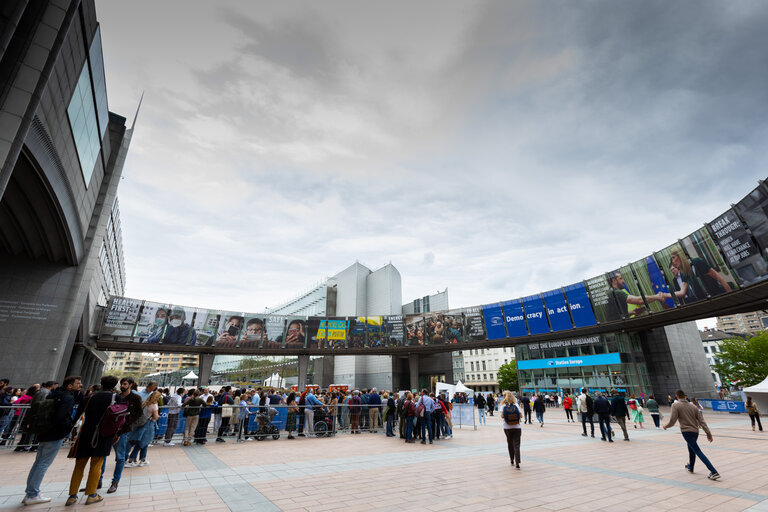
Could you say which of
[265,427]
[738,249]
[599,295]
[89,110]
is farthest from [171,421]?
[599,295]

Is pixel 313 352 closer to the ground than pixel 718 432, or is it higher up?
higher up

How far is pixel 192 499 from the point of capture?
5.72 m

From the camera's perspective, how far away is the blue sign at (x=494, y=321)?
152 ft

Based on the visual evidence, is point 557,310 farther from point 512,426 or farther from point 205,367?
point 205,367

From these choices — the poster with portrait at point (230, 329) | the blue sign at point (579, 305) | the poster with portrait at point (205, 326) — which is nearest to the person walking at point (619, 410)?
the blue sign at point (579, 305)

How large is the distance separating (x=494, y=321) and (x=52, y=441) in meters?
46.1

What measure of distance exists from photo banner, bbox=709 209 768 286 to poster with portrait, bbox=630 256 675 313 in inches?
284

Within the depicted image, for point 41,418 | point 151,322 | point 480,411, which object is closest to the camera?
point 41,418

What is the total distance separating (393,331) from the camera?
52719mm

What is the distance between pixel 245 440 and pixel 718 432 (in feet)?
64.9

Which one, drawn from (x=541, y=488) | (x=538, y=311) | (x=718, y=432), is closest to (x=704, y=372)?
(x=538, y=311)

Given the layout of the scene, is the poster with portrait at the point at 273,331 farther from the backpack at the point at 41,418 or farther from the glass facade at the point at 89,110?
the backpack at the point at 41,418

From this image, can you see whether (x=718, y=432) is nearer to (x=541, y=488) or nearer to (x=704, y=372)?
(x=541, y=488)

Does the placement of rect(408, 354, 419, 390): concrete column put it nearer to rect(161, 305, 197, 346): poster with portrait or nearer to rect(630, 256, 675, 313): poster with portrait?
rect(161, 305, 197, 346): poster with portrait
